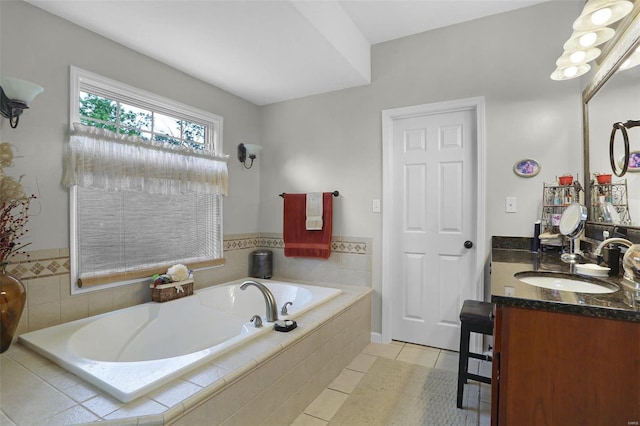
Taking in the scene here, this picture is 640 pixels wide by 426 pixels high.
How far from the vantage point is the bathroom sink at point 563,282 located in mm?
1343

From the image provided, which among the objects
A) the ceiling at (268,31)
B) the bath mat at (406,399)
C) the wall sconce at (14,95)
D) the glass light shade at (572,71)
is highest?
the ceiling at (268,31)

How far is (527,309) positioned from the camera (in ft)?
3.45

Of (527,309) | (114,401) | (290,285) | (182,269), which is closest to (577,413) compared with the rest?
(527,309)

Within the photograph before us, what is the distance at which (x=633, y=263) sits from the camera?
1.21m

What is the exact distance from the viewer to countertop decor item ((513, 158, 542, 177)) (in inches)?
90.7

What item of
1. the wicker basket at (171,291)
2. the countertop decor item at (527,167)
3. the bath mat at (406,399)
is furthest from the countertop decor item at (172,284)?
the countertop decor item at (527,167)

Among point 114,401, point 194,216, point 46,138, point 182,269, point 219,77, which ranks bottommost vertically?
point 114,401

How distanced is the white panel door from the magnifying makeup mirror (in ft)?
2.36

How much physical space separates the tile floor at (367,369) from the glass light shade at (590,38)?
2.11 meters

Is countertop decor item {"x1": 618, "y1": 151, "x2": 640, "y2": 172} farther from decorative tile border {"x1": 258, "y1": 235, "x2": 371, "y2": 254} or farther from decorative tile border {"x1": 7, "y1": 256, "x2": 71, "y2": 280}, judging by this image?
decorative tile border {"x1": 7, "y1": 256, "x2": 71, "y2": 280}

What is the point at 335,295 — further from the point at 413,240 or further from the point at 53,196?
the point at 53,196

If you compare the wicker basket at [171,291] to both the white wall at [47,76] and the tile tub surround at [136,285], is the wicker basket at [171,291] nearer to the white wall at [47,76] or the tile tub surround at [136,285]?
the tile tub surround at [136,285]

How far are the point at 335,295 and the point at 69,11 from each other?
2549 mm

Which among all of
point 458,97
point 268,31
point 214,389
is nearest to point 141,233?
point 214,389
